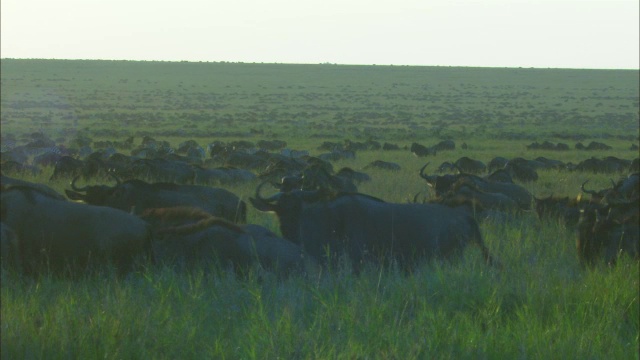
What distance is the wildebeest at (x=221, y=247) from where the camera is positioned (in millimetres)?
6453

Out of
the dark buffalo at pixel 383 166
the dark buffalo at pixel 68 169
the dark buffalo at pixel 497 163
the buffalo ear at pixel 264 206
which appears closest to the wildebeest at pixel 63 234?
the buffalo ear at pixel 264 206

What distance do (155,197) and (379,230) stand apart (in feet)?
8.57

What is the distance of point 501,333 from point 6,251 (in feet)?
11.5

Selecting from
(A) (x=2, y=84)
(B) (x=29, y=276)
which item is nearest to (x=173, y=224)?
(B) (x=29, y=276)

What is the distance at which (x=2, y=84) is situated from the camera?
296 feet

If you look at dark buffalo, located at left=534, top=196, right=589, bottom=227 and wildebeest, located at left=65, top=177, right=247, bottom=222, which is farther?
dark buffalo, located at left=534, top=196, right=589, bottom=227

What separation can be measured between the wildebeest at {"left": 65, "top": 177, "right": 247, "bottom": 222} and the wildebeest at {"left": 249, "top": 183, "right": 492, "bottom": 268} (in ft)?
6.17

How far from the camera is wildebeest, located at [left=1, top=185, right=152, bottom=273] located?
636 centimetres

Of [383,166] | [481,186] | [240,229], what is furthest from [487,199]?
[383,166]

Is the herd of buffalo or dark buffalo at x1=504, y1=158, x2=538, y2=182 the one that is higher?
the herd of buffalo

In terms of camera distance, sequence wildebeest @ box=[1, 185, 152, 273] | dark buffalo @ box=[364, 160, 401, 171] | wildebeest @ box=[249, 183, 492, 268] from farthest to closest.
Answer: dark buffalo @ box=[364, 160, 401, 171] → wildebeest @ box=[249, 183, 492, 268] → wildebeest @ box=[1, 185, 152, 273]

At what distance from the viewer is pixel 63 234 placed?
251 inches

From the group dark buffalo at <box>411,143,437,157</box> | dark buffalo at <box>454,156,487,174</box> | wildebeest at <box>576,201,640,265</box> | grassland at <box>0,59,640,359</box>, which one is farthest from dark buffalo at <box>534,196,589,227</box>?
dark buffalo at <box>411,143,437,157</box>

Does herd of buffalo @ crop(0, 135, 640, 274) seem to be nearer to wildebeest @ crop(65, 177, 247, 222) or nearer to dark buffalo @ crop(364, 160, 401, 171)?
wildebeest @ crop(65, 177, 247, 222)
